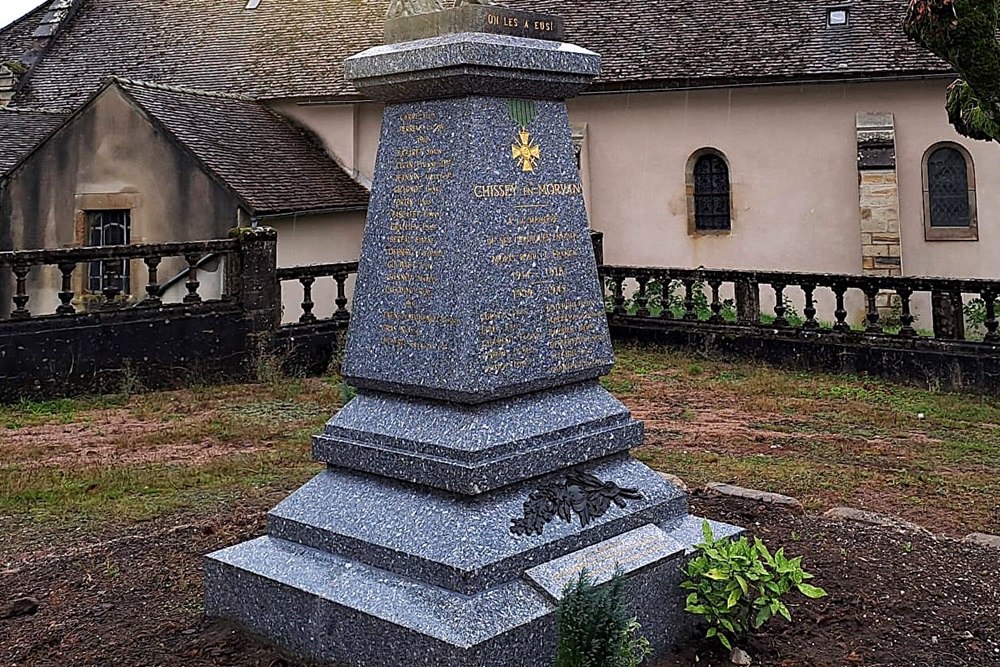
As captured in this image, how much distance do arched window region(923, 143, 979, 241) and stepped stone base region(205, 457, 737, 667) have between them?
16791 millimetres

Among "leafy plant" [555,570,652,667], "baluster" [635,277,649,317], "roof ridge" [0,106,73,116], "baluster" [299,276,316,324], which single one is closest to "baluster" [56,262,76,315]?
"baluster" [299,276,316,324]

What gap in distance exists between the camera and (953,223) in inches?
783

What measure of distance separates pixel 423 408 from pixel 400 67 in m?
1.63

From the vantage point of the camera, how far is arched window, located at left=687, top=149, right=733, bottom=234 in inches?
831

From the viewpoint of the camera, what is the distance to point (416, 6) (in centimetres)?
516

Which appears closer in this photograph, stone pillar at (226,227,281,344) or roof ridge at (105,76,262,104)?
stone pillar at (226,227,281,344)

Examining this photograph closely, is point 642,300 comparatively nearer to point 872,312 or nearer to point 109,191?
point 872,312

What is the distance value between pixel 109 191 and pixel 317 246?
13.1ft

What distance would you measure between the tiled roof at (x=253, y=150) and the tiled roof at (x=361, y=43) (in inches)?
51.6

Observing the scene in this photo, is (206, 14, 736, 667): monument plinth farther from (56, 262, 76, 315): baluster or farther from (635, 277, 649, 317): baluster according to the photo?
(635, 277, 649, 317): baluster

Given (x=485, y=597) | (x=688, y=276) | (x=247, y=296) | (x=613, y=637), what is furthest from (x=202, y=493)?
(x=688, y=276)

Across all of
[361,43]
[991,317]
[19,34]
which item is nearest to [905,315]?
[991,317]

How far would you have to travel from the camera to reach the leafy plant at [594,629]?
3432 millimetres

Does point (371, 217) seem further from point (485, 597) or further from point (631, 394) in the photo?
point (631, 394)
